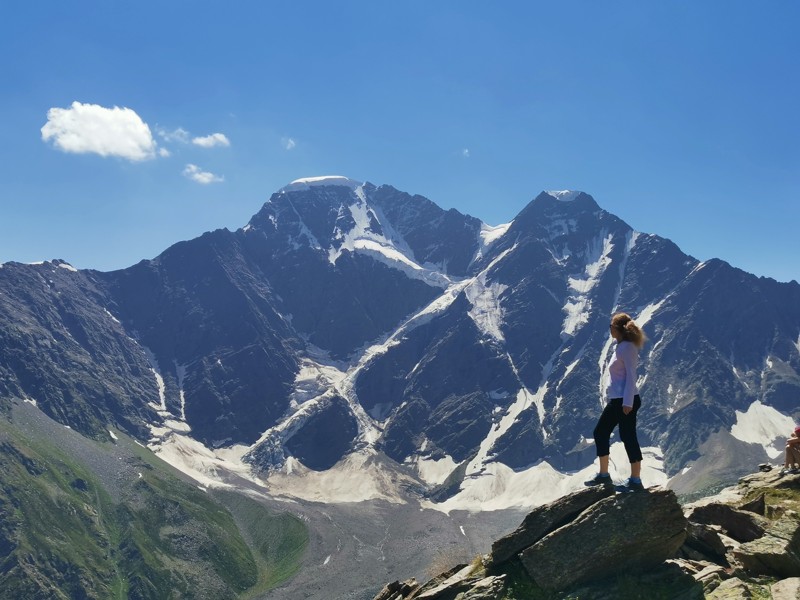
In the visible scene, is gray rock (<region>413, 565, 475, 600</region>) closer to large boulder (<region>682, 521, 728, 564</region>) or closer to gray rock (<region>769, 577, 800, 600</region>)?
large boulder (<region>682, 521, 728, 564</region>)

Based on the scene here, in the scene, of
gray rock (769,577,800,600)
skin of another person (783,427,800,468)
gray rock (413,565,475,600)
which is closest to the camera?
gray rock (769,577,800,600)

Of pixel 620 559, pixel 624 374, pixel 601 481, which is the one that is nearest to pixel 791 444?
pixel 601 481

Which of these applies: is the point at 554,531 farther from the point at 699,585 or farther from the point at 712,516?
the point at 712,516

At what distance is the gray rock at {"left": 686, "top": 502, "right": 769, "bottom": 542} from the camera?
955 inches

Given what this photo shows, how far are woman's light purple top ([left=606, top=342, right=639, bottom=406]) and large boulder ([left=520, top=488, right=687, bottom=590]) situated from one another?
3.12 m

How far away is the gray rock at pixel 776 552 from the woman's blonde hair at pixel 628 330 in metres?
6.69

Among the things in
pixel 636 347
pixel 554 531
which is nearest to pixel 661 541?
pixel 554 531

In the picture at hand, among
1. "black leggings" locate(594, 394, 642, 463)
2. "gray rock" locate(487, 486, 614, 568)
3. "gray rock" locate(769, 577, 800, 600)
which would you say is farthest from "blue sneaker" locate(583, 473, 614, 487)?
"gray rock" locate(769, 577, 800, 600)

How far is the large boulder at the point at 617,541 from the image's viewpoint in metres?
18.8

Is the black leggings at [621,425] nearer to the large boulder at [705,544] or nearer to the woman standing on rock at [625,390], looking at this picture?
the woman standing on rock at [625,390]

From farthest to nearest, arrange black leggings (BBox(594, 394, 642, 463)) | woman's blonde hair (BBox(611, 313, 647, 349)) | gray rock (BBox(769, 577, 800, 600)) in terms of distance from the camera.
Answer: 1. black leggings (BBox(594, 394, 642, 463))
2. woman's blonde hair (BBox(611, 313, 647, 349))
3. gray rock (BBox(769, 577, 800, 600))

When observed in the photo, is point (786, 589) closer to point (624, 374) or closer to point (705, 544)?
point (705, 544)

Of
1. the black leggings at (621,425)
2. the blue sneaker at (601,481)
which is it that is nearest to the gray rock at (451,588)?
the blue sneaker at (601,481)

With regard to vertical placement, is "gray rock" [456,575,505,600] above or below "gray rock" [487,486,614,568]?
below
